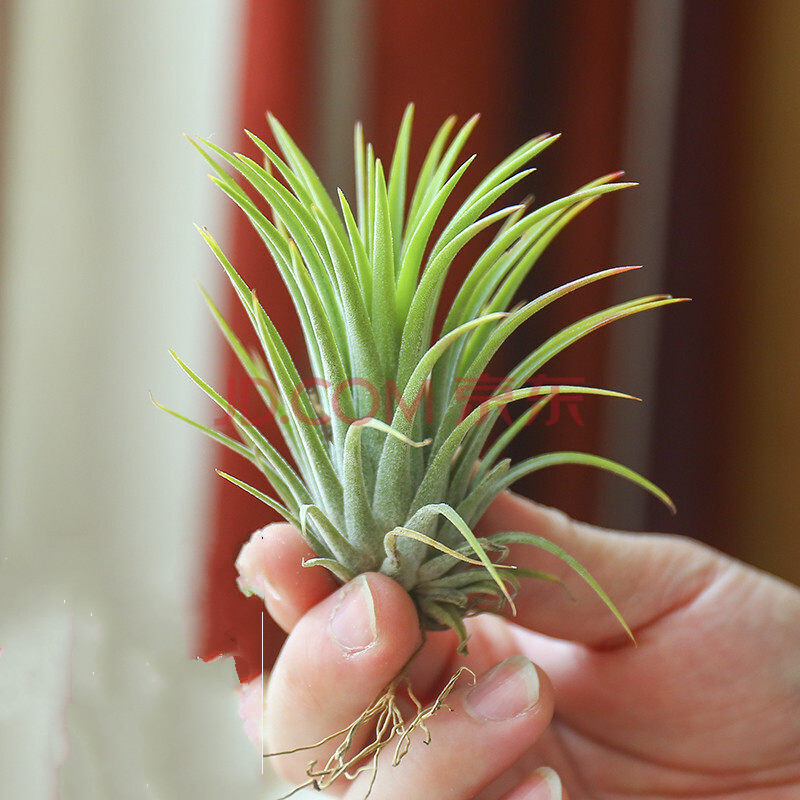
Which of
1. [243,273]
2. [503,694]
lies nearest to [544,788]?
[503,694]

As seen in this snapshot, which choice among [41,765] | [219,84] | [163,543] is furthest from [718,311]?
[41,765]

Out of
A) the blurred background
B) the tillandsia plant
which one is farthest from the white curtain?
the tillandsia plant

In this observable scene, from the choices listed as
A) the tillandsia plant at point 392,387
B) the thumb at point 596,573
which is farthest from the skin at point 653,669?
the tillandsia plant at point 392,387

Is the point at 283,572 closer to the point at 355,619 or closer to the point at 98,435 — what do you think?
the point at 355,619

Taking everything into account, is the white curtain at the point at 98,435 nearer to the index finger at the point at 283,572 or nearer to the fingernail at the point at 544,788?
the index finger at the point at 283,572

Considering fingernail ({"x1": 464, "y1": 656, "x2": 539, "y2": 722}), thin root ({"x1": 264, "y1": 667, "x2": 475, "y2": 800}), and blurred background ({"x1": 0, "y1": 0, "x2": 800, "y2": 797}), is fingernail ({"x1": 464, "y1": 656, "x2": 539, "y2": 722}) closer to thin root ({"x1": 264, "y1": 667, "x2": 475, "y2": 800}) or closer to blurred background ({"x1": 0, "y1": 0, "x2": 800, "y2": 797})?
thin root ({"x1": 264, "y1": 667, "x2": 475, "y2": 800})

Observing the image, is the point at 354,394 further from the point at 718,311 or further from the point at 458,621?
the point at 718,311
